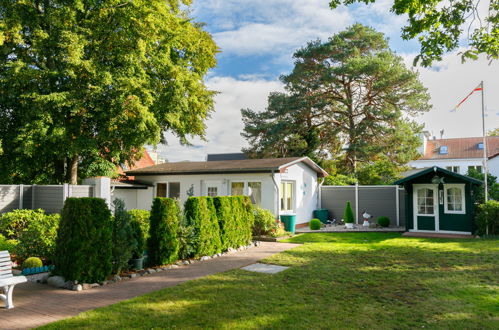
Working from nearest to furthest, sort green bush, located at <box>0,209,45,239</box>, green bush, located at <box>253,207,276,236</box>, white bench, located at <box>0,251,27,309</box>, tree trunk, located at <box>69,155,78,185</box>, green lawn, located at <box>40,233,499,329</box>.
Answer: green lawn, located at <box>40,233,499,329</box> < white bench, located at <box>0,251,27,309</box> < green bush, located at <box>0,209,45,239</box> < green bush, located at <box>253,207,276,236</box> < tree trunk, located at <box>69,155,78,185</box>

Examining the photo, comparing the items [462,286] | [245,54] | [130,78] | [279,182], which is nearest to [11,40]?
[130,78]

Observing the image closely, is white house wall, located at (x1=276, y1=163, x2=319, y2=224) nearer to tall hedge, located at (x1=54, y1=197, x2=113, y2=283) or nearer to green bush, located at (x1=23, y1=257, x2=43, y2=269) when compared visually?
tall hedge, located at (x1=54, y1=197, x2=113, y2=283)

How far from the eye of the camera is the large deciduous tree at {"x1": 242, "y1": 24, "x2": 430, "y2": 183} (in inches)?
980

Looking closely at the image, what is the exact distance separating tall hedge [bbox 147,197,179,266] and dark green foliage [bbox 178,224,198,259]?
0.29 m

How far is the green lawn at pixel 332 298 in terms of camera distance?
4871mm

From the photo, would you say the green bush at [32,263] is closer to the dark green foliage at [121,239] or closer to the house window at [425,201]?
the dark green foliage at [121,239]

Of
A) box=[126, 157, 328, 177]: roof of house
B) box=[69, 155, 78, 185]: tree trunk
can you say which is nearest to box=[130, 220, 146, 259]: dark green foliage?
box=[126, 157, 328, 177]: roof of house

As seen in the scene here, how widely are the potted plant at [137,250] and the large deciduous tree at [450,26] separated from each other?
7.39 metres

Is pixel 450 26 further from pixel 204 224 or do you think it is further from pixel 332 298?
pixel 204 224

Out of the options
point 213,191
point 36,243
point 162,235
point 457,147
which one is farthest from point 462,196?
point 457,147

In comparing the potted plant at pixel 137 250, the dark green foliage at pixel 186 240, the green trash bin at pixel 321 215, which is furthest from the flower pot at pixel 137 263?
the green trash bin at pixel 321 215

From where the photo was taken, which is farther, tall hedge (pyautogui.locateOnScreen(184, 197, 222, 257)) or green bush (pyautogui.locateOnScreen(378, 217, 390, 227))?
green bush (pyautogui.locateOnScreen(378, 217, 390, 227))

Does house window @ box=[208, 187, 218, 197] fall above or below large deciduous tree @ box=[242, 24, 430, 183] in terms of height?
below

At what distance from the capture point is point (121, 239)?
7426mm
